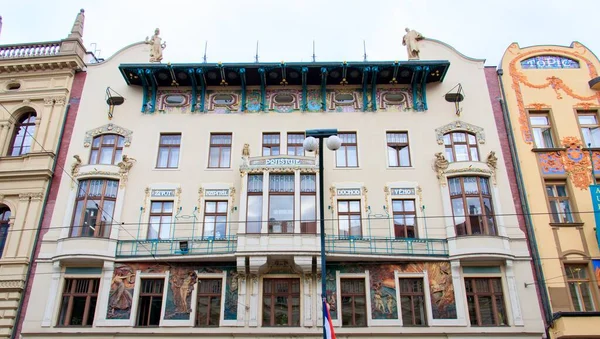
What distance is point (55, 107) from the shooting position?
25.1 meters

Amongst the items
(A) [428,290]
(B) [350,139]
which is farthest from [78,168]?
(A) [428,290]

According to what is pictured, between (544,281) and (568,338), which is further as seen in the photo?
(544,281)

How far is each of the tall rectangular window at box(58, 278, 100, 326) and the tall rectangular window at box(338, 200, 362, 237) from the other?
10345mm

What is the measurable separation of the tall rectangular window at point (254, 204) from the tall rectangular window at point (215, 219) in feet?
4.04

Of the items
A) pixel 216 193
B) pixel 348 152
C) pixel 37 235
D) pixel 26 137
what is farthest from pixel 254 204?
pixel 26 137

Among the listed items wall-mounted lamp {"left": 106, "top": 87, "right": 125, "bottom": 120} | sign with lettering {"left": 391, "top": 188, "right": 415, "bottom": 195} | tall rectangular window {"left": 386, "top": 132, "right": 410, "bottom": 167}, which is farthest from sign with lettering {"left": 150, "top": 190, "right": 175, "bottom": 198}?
tall rectangular window {"left": 386, "top": 132, "right": 410, "bottom": 167}

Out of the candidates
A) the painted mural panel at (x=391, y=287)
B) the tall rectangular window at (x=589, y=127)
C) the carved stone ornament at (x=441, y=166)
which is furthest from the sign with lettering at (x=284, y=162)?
the tall rectangular window at (x=589, y=127)

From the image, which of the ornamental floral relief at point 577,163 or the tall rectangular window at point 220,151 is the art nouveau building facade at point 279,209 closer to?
the tall rectangular window at point 220,151

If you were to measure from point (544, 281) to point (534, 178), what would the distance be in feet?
15.3

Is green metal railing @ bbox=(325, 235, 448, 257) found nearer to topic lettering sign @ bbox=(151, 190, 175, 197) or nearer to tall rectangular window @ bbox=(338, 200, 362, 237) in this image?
tall rectangular window @ bbox=(338, 200, 362, 237)

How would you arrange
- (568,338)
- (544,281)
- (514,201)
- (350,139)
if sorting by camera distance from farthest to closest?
(350,139) < (514,201) < (544,281) < (568,338)

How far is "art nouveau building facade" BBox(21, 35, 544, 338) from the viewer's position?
804 inches

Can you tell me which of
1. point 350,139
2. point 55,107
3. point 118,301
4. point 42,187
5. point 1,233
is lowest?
point 118,301

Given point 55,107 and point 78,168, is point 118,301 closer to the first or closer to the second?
point 78,168
